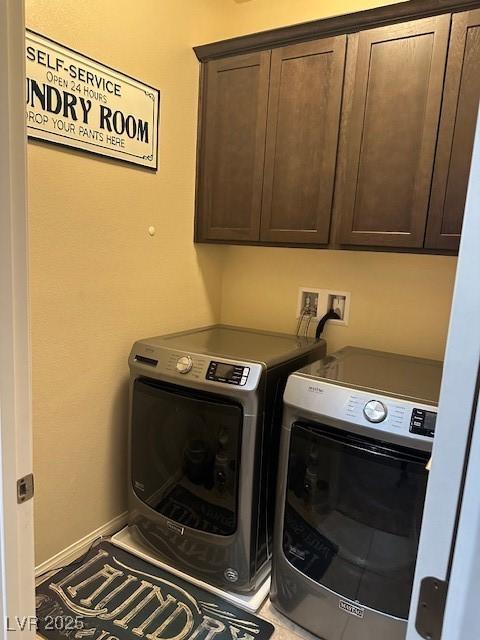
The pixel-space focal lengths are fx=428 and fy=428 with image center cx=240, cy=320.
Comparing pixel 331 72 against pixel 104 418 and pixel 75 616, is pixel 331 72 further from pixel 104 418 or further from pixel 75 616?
pixel 75 616

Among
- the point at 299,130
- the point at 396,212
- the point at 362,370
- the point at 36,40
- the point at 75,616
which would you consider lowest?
the point at 75,616

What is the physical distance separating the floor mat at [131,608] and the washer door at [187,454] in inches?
9.2

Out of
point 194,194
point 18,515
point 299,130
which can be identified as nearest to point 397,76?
point 299,130

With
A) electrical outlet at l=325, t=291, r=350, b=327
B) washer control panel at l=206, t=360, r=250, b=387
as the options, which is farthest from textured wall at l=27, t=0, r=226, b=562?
electrical outlet at l=325, t=291, r=350, b=327

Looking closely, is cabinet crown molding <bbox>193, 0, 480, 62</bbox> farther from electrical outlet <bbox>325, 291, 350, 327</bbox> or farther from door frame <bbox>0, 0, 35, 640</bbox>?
door frame <bbox>0, 0, 35, 640</bbox>

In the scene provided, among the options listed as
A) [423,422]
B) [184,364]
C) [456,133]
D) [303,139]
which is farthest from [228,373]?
[456,133]

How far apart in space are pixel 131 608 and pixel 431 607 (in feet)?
4.36

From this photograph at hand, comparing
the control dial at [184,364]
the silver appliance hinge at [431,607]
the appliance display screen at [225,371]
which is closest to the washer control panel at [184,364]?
the control dial at [184,364]

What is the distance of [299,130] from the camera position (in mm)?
1731

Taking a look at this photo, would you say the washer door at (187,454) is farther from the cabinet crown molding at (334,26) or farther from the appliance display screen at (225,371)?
the cabinet crown molding at (334,26)

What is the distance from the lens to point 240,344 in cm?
179

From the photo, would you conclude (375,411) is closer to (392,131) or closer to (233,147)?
(392,131)

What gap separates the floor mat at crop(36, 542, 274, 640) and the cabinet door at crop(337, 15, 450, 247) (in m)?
1.45

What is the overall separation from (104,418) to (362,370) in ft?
3.49
